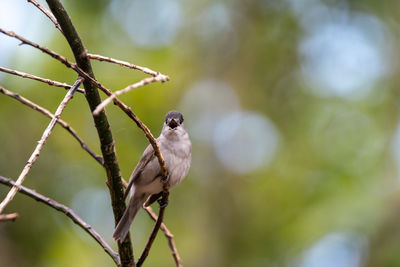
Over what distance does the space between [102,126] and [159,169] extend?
1.93 metres

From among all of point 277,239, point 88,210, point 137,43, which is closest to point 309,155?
point 277,239

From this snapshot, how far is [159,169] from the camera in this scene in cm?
411

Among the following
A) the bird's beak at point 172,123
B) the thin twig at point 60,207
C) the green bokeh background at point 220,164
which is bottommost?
the thin twig at point 60,207

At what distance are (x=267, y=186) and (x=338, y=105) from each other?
2.09 m

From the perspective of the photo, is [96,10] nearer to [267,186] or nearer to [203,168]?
[203,168]

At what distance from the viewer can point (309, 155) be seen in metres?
10.5

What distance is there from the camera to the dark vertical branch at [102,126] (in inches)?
81.2

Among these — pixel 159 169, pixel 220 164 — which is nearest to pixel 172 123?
pixel 159 169

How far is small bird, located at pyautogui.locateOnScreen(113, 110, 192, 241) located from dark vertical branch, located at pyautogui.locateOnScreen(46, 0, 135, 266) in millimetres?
1644

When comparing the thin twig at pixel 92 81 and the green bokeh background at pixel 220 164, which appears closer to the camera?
the thin twig at pixel 92 81

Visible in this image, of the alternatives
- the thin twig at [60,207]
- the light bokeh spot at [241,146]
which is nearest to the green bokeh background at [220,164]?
the light bokeh spot at [241,146]

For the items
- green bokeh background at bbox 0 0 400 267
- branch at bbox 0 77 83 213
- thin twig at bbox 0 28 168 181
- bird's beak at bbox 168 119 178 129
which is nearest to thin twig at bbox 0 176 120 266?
branch at bbox 0 77 83 213

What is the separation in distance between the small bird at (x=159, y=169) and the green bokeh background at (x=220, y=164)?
336cm

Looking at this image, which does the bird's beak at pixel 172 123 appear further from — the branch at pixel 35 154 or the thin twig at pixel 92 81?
the branch at pixel 35 154
